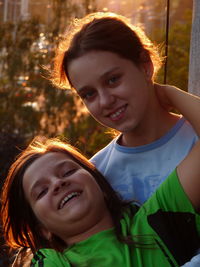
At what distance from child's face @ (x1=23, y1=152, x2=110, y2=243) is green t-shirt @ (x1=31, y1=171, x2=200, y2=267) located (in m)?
0.10

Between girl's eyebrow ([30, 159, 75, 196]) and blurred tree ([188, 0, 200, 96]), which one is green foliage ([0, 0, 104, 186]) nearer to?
blurred tree ([188, 0, 200, 96])

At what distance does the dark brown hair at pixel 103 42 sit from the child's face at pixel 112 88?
0.11ft

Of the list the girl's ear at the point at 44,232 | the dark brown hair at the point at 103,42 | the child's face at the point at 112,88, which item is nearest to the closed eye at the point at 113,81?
the child's face at the point at 112,88

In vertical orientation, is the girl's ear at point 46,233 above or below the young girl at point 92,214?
below

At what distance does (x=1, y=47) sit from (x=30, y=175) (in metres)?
5.52

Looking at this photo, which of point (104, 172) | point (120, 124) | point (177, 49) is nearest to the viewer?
point (120, 124)

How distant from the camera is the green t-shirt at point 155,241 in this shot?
2.07 m

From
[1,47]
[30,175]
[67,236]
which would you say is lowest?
[1,47]

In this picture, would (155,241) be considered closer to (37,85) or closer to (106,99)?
(106,99)

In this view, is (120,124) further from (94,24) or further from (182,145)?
(94,24)

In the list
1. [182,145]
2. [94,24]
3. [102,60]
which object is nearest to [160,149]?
[182,145]

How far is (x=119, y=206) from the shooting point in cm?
232

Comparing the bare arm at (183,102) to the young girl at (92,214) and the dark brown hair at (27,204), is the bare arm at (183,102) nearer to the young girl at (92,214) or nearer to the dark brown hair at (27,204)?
the young girl at (92,214)

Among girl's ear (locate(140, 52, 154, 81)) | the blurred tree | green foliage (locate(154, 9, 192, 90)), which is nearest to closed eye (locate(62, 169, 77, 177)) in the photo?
girl's ear (locate(140, 52, 154, 81))
